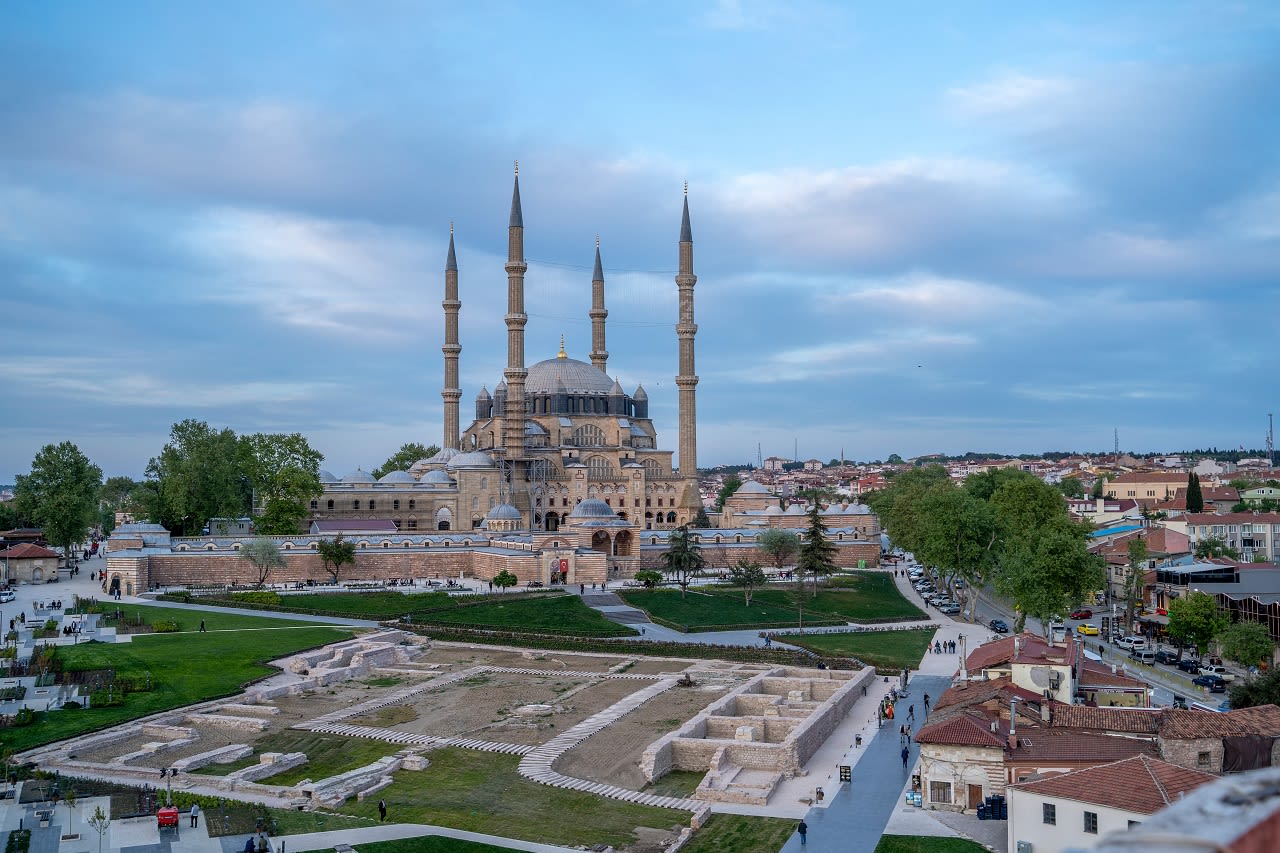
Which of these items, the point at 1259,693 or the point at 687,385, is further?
the point at 687,385

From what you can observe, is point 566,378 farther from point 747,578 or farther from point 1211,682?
point 1211,682

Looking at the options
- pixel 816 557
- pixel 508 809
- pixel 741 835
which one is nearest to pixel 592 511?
pixel 816 557

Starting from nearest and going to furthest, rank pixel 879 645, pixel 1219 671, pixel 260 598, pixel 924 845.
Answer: pixel 924 845 → pixel 1219 671 → pixel 879 645 → pixel 260 598

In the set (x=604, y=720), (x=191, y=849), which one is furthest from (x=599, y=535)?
(x=191, y=849)

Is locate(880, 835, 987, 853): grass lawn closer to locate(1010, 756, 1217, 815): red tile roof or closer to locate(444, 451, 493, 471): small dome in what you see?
locate(1010, 756, 1217, 815): red tile roof

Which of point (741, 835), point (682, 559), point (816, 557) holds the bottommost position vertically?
point (741, 835)

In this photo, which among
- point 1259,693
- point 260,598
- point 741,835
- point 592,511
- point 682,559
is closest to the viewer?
point 741,835
